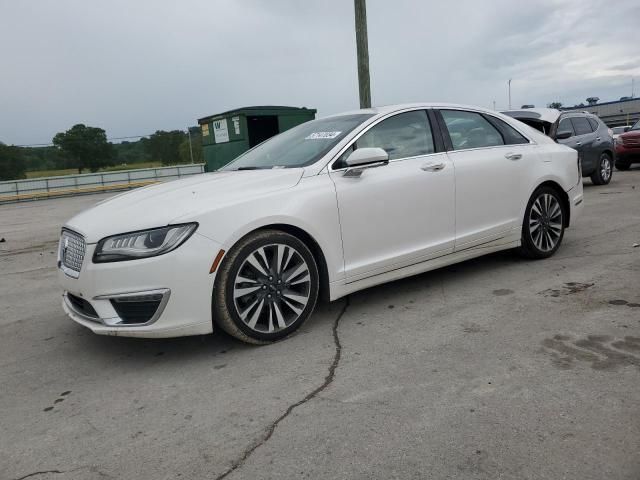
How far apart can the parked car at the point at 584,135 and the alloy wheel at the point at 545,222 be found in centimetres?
527

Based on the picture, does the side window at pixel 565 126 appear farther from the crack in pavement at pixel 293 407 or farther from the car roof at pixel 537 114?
the crack in pavement at pixel 293 407

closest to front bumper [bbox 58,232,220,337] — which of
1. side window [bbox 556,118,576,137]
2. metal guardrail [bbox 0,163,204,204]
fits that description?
side window [bbox 556,118,576,137]

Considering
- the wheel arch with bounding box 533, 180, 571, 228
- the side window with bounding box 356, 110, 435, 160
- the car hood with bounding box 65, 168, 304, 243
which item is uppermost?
the side window with bounding box 356, 110, 435, 160

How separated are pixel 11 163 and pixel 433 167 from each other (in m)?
28.9

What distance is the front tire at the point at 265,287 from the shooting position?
345 cm

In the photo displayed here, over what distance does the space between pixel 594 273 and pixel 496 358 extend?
218 centimetres

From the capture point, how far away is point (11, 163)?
27875mm

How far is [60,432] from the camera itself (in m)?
2.70

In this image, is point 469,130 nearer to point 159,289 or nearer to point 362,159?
point 362,159

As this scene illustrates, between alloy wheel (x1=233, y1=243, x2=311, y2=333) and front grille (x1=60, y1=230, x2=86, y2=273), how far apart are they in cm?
98

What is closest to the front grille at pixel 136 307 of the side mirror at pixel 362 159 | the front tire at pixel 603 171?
the side mirror at pixel 362 159

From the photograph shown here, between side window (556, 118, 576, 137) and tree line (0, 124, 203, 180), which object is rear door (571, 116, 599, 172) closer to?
side window (556, 118, 576, 137)

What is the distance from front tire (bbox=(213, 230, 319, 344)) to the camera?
11.3 feet

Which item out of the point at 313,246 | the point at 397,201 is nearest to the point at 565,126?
the point at 397,201
